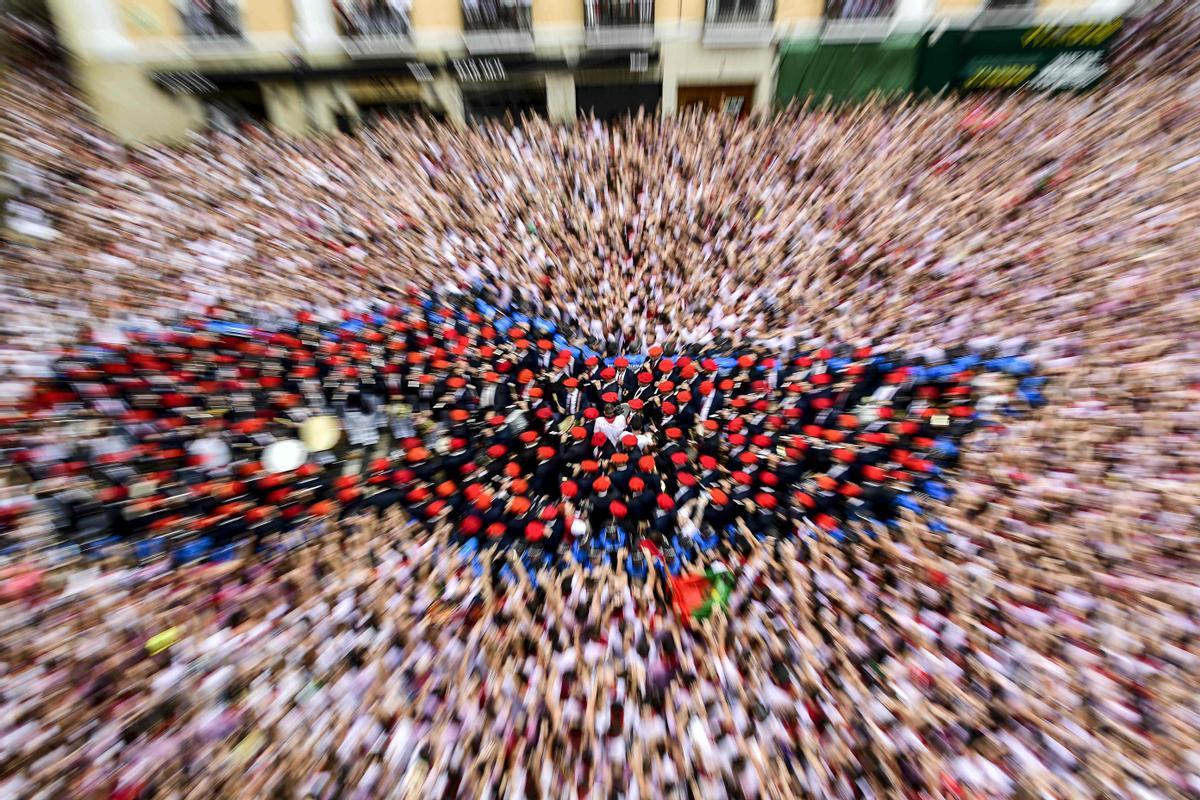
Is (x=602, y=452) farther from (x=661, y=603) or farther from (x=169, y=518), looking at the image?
(x=169, y=518)

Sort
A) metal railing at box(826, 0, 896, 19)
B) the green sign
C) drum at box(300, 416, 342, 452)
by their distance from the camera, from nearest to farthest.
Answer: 1. drum at box(300, 416, 342, 452)
2. the green sign
3. metal railing at box(826, 0, 896, 19)

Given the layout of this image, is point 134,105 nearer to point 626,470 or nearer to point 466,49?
point 466,49

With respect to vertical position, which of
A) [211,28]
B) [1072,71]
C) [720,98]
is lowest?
[1072,71]

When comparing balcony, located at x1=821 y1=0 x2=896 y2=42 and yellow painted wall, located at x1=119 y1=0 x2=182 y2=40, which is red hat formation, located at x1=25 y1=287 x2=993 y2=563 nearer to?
balcony, located at x1=821 y1=0 x2=896 y2=42

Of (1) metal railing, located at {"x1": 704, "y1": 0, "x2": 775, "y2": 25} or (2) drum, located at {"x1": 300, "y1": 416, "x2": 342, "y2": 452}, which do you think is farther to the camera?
(1) metal railing, located at {"x1": 704, "y1": 0, "x2": 775, "y2": 25}

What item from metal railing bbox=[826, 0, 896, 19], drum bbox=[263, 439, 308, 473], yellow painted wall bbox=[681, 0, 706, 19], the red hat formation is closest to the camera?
the red hat formation

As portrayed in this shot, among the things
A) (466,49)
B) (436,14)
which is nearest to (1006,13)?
(466,49)

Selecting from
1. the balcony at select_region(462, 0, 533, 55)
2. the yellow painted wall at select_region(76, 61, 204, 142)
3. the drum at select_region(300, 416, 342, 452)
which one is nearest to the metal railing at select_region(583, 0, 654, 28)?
the balcony at select_region(462, 0, 533, 55)
